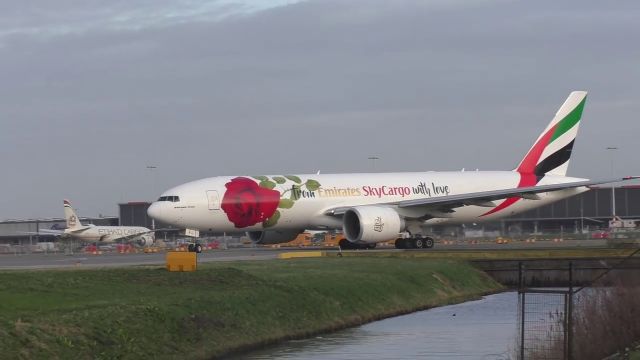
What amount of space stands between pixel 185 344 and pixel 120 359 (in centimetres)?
272

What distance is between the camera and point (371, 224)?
53.7 metres

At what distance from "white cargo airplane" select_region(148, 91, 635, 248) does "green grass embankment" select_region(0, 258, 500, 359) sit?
48.4ft

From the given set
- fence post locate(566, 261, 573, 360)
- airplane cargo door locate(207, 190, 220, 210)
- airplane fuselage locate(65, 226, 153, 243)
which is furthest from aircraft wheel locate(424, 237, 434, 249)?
airplane fuselage locate(65, 226, 153, 243)

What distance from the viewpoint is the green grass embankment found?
70.8 ft

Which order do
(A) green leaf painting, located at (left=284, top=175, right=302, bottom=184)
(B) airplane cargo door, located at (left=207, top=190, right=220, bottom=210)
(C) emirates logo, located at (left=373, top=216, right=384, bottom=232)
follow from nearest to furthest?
(C) emirates logo, located at (left=373, top=216, right=384, bottom=232) → (B) airplane cargo door, located at (left=207, top=190, right=220, bottom=210) → (A) green leaf painting, located at (left=284, top=175, right=302, bottom=184)

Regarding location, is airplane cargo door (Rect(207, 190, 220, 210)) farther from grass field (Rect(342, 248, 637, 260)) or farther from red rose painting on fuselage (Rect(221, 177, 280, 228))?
grass field (Rect(342, 248, 637, 260))

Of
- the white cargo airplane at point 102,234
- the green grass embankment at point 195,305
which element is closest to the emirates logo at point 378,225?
the green grass embankment at point 195,305

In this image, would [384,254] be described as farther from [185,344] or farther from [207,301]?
[185,344]

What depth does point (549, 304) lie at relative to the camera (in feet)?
109

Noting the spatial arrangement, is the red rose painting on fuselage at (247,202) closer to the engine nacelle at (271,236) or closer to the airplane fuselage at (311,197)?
the airplane fuselage at (311,197)

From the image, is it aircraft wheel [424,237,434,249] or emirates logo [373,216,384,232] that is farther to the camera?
aircraft wheel [424,237,434,249]

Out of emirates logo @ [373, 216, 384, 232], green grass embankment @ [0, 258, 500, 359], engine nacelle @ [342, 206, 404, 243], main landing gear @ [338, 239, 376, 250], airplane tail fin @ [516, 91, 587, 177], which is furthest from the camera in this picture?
airplane tail fin @ [516, 91, 587, 177]

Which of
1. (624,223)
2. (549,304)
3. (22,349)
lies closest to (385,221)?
(549,304)

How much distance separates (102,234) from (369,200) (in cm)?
4262
